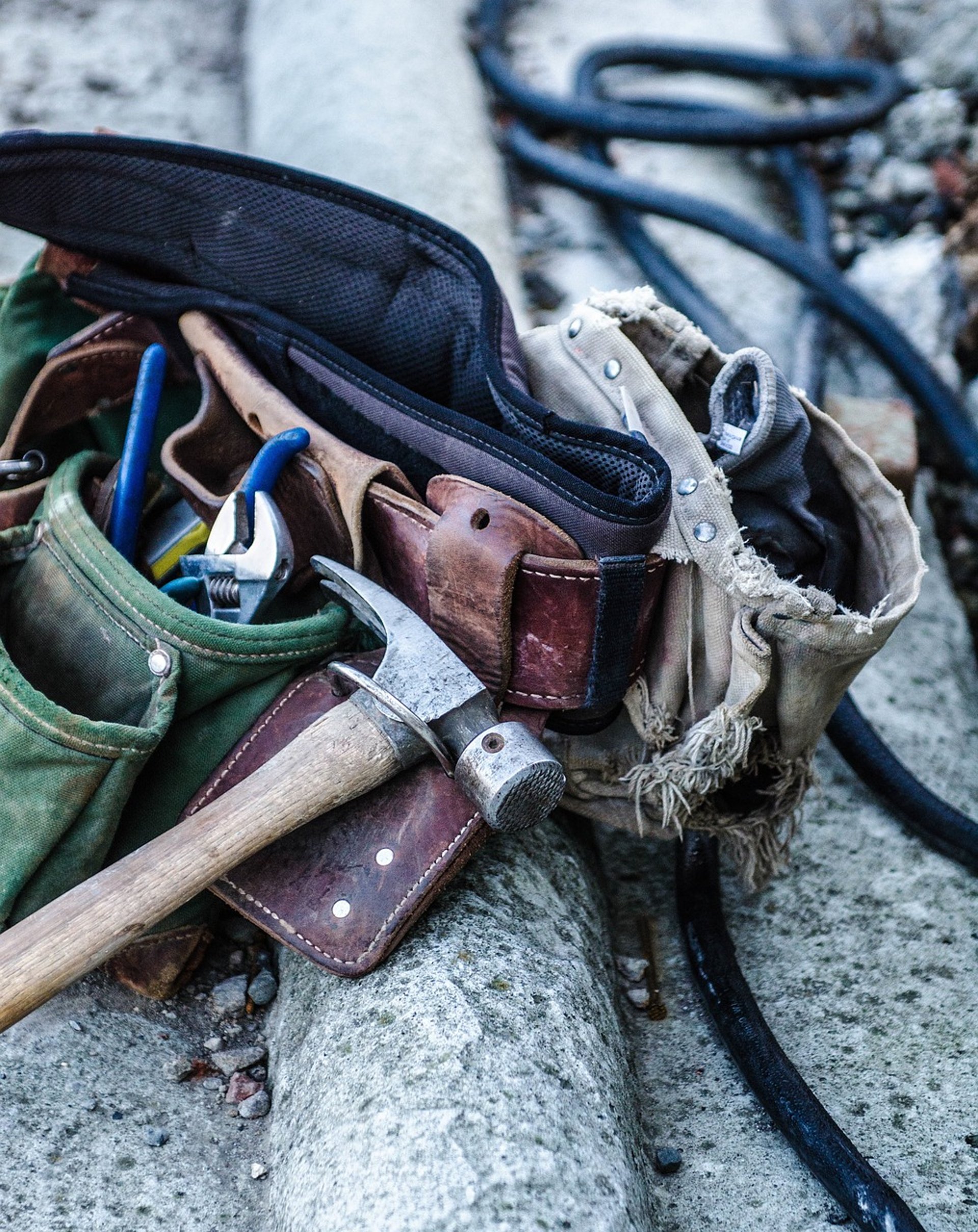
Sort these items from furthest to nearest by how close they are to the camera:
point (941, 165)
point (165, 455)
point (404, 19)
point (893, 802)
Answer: point (404, 19) → point (941, 165) → point (893, 802) → point (165, 455)

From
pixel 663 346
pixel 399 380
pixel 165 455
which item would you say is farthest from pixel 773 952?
pixel 165 455

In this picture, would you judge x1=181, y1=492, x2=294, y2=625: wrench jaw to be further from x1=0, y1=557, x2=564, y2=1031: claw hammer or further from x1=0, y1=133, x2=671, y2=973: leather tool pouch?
x1=0, y1=557, x2=564, y2=1031: claw hammer

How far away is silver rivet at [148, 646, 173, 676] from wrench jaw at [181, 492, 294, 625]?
0.38ft

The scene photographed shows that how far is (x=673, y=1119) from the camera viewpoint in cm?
133

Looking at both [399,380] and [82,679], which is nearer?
[82,679]

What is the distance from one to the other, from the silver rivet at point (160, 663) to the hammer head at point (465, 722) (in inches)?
9.7

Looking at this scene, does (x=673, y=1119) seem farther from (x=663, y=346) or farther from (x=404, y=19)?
(x=404, y=19)

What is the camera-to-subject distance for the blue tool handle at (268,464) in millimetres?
1430

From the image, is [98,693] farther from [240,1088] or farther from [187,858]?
[240,1088]

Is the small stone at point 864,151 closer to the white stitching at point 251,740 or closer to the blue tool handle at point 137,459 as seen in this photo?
the blue tool handle at point 137,459

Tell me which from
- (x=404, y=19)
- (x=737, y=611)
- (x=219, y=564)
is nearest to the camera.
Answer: (x=737, y=611)

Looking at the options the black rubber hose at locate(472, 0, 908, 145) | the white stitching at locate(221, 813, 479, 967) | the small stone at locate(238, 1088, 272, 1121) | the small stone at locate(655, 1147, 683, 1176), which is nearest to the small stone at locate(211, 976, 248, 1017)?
the small stone at locate(238, 1088, 272, 1121)

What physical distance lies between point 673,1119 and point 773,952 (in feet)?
1.05

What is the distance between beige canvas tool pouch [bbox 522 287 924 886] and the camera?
4.15 ft
